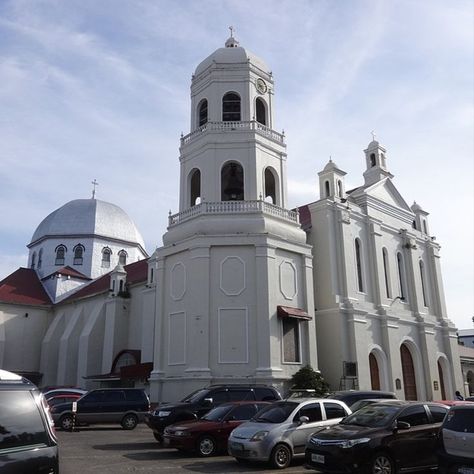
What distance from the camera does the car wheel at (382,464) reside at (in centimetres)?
996

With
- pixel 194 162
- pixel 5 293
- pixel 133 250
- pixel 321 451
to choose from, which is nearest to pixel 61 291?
pixel 5 293

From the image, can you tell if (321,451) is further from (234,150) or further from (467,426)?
(234,150)

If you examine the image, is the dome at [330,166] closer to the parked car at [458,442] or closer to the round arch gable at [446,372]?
the round arch gable at [446,372]

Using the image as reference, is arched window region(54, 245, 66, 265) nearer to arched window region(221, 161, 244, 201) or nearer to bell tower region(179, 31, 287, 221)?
bell tower region(179, 31, 287, 221)

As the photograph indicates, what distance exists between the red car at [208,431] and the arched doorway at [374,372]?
17608 mm

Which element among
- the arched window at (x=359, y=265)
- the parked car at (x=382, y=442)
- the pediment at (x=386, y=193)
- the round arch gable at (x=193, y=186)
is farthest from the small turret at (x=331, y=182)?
the parked car at (x=382, y=442)

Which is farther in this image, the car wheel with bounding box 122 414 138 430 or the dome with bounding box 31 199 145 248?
the dome with bounding box 31 199 145 248

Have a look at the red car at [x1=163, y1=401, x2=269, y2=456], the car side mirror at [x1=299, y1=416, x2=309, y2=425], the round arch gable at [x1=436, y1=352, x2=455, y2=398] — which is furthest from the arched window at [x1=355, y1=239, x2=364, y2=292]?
the car side mirror at [x1=299, y1=416, x2=309, y2=425]

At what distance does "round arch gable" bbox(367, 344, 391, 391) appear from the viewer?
30.1 metres

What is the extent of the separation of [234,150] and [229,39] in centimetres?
843

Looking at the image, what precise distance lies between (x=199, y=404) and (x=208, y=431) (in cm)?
285

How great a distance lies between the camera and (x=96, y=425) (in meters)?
22.8

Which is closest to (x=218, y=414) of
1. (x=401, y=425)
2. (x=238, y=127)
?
(x=401, y=425)

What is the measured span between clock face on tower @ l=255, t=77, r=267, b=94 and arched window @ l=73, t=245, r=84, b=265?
96.6 feet
